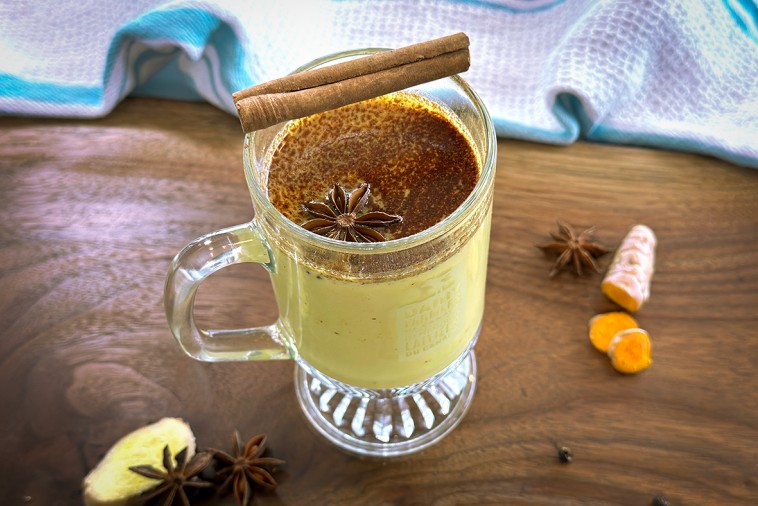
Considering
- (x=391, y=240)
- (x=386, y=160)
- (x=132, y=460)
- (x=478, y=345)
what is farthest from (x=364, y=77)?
(x=132, y=460)

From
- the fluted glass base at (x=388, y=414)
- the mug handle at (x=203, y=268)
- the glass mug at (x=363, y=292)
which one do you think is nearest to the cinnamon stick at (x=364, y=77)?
the glass mug at (x=363, y=292)

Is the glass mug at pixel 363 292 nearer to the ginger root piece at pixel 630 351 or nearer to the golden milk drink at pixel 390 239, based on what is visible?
the golden milk drink at pixel 390 239

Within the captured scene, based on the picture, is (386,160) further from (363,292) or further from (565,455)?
(565,455)

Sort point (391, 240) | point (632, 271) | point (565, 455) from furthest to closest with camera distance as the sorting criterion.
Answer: point (632, 271)
point (565, 455)
point (391, 240)

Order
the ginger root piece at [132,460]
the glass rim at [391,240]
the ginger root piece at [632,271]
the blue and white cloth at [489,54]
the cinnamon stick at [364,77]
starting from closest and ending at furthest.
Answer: the glass rim at [391,240], the cinnamon stick at [364,77], the ginger root piece at [132,460], the ginger root piece at [632,271], the blue and white cloth at [489,54]

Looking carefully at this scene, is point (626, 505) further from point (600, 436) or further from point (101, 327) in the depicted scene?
point (101, 327)
